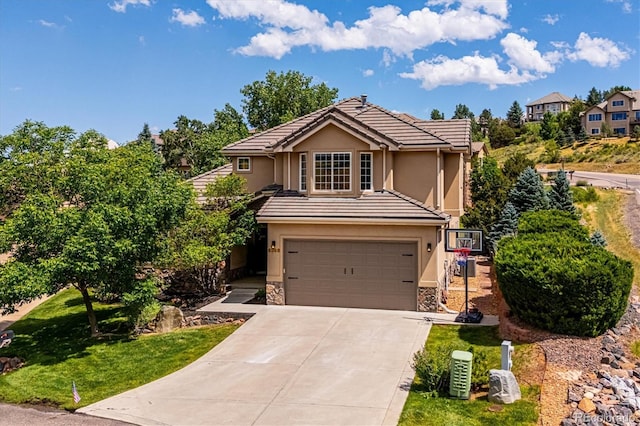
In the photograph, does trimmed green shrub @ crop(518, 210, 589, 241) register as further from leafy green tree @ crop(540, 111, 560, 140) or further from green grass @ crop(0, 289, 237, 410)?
leafy green tree @ crop(540, 111, 560, 140)

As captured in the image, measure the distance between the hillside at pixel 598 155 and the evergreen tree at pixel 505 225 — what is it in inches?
1403

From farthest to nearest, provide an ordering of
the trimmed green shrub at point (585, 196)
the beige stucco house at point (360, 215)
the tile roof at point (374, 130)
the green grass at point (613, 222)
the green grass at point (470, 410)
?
1. the trimmed green shrub at point (585, 196)
2. the green grass at point (613, 222)
3. the tile roof at point (374, 130)
4. the beige stucco house at point (360, 215)
5. the green grass at point (470, 410)

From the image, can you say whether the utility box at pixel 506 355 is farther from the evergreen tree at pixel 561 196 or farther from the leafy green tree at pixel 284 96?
the leafy green tree at pixel 284 96

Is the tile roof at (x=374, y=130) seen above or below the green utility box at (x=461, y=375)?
above

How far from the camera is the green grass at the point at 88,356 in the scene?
1197cm

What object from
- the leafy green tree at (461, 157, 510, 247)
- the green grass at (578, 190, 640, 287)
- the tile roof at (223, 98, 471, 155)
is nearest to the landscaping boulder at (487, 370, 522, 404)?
the tile roof at (223, 98, 471, 155)

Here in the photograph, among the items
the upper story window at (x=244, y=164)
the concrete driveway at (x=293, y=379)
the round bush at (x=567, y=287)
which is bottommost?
the concrete driveway at (x=293, y=379)

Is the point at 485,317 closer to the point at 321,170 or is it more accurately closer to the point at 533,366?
the point at 533,366

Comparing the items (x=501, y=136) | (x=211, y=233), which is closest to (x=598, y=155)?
(x=501, y=136)

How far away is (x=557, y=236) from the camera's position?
49.0 feet

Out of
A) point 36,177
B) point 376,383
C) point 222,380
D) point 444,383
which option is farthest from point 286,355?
point 36,177

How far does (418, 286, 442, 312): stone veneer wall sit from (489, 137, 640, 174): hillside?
46.3 meters

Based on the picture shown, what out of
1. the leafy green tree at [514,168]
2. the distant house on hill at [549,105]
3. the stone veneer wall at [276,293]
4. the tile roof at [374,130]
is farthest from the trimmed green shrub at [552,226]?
the distant house on hill at [549,105]

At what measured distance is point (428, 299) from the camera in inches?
666
